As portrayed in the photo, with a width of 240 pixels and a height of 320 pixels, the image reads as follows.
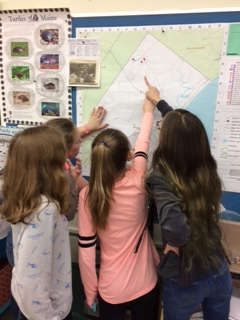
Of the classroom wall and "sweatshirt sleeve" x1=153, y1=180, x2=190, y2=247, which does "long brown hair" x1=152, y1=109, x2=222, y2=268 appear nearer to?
"sweatshirt sleeve" x1=153, y1=180, x2=190, y2=247

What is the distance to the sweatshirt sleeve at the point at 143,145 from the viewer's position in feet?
4.05

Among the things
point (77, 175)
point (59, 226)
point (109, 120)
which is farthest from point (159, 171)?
point (109, 120)

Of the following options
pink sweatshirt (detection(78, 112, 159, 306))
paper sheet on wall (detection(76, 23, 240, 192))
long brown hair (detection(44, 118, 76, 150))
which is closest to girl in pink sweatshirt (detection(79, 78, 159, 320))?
pink sweatshirt (detection(78, 112, 159, 306))

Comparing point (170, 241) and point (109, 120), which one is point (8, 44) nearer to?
point (109, 120)

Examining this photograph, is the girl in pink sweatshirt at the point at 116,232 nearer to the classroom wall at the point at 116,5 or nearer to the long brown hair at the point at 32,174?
the long brown hair at the point at 32,174

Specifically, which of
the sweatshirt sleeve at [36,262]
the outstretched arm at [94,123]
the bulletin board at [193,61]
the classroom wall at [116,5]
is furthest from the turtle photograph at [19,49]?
the sweatshirt sleeve at [36,262]

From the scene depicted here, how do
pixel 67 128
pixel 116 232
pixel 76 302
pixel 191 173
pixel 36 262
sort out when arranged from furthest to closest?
pixel 76 302
pixel 67 128
pixel 116 232
pixel 191 173
pixel 36 262

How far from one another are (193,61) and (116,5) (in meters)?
0.47

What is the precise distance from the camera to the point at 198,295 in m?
1.04

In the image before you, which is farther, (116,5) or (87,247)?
(116,5)

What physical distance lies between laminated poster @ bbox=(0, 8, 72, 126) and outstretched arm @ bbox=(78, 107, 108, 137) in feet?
0.45

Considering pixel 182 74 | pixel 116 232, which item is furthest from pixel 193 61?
pixel 116 232

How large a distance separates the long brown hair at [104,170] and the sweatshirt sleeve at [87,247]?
0.05m

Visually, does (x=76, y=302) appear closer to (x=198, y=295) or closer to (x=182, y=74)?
(x=198, y=295)
